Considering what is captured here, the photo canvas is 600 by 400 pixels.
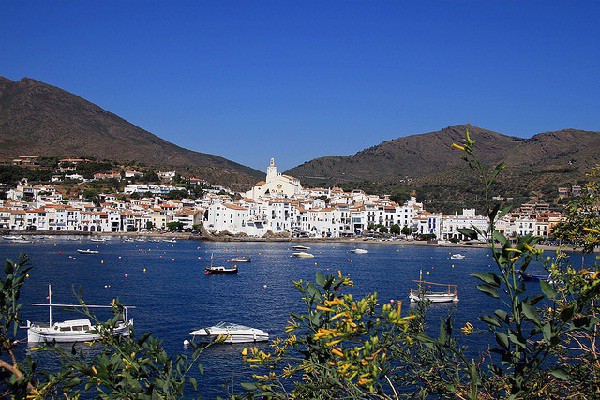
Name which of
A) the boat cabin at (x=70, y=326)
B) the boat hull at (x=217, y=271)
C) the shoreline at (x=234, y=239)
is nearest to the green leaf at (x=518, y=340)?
the boat cabin at (x=70, y=326)

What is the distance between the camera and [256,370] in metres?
13.7

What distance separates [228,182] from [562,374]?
11597 centimetres

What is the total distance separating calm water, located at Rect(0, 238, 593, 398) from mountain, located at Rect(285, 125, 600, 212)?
22.9 m

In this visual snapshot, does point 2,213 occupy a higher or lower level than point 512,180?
lower

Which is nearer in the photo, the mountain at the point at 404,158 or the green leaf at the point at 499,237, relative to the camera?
the green leaf at the point at 499,237

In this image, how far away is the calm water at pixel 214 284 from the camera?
1889cm

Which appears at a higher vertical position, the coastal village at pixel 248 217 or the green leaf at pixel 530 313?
the coastal village at pixel 248 217

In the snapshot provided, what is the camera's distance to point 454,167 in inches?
4808

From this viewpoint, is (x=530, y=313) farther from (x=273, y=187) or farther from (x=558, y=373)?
(x=273, y=187)

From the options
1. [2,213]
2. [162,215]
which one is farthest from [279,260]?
[2,213]

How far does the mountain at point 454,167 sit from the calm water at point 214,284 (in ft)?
75.0

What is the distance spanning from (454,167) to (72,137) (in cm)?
9918

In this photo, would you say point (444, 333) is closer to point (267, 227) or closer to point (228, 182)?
point (267, 227)

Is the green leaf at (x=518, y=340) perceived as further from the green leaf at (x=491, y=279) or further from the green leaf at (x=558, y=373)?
the green leaf at (x=491, y=279)
